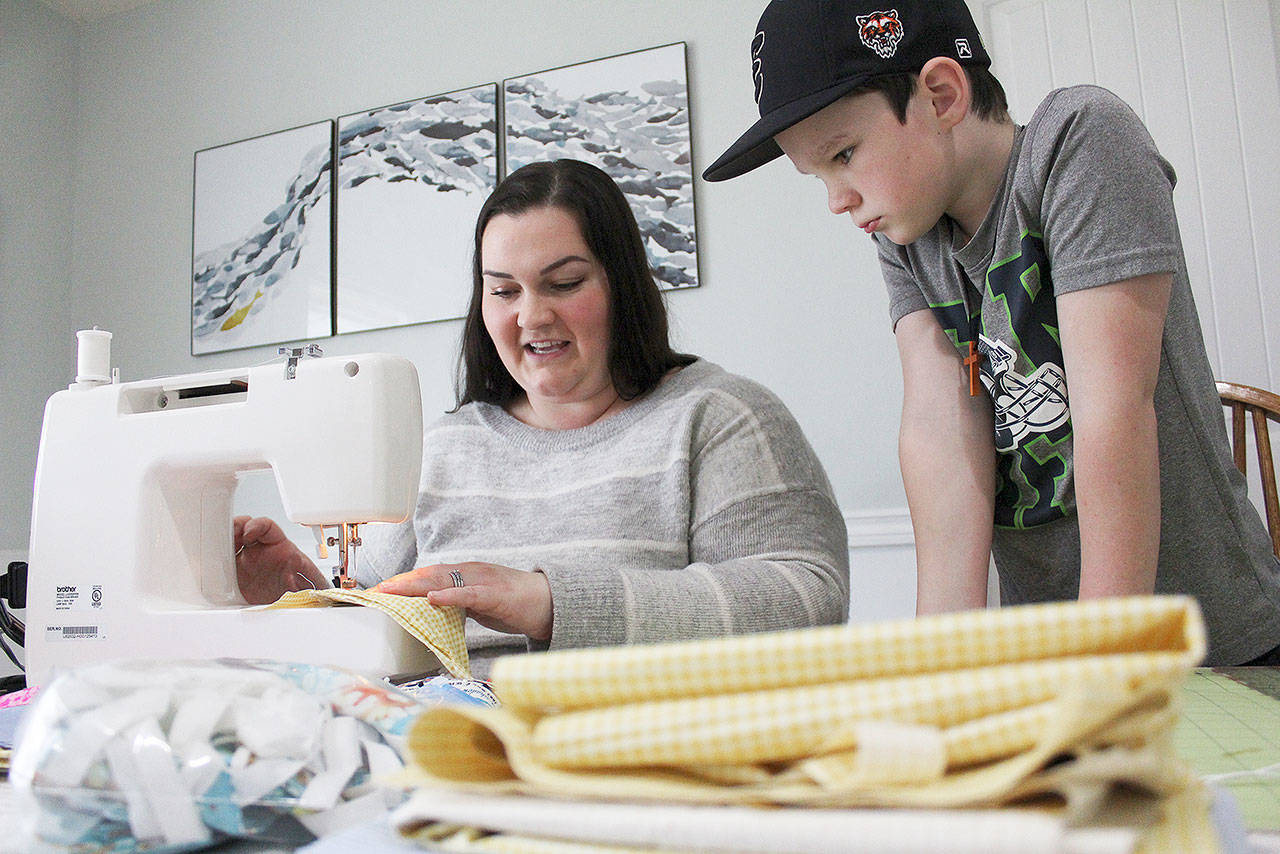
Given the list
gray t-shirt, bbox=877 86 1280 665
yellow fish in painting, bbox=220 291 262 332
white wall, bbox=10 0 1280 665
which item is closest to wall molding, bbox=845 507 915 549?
white wall, bbox=10 0 1280 665

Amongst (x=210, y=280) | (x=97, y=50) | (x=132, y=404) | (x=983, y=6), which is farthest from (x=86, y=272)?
(x=983, y=6)

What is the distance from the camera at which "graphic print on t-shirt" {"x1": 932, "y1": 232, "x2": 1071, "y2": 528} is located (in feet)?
3.32

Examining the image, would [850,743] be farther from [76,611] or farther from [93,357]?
[93,357]

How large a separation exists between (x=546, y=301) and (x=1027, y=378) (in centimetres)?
63

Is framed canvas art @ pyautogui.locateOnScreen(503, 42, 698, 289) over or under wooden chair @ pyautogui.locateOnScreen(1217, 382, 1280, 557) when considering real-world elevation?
over

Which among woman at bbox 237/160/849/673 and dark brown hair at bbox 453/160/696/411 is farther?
dark brown hair at bbox 453/160/696/411

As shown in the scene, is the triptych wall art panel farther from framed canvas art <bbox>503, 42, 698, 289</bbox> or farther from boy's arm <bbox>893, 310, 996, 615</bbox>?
boy's arm <bbox>893, 310, 996, 615</bbox>

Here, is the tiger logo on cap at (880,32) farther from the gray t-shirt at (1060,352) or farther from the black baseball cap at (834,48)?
the gray t-shirt at (1060,352)

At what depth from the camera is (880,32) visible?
3.11ft

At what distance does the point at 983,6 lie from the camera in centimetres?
229

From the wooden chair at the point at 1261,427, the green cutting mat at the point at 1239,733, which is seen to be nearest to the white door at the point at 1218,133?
the wooden chair at the point at 1261,427

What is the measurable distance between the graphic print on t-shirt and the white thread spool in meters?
0.98

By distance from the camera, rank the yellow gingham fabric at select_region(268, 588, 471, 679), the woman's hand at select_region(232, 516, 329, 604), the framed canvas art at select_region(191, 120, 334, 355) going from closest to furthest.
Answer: the yellow gingham fabric at select_region(268, 588, 471, 679), the woman's hand at select_region(232, 516, 329, 604), the framed canvas art at select_region(191, 120, 334, 355)

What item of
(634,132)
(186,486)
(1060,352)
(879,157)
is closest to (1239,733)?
(1060,352)
